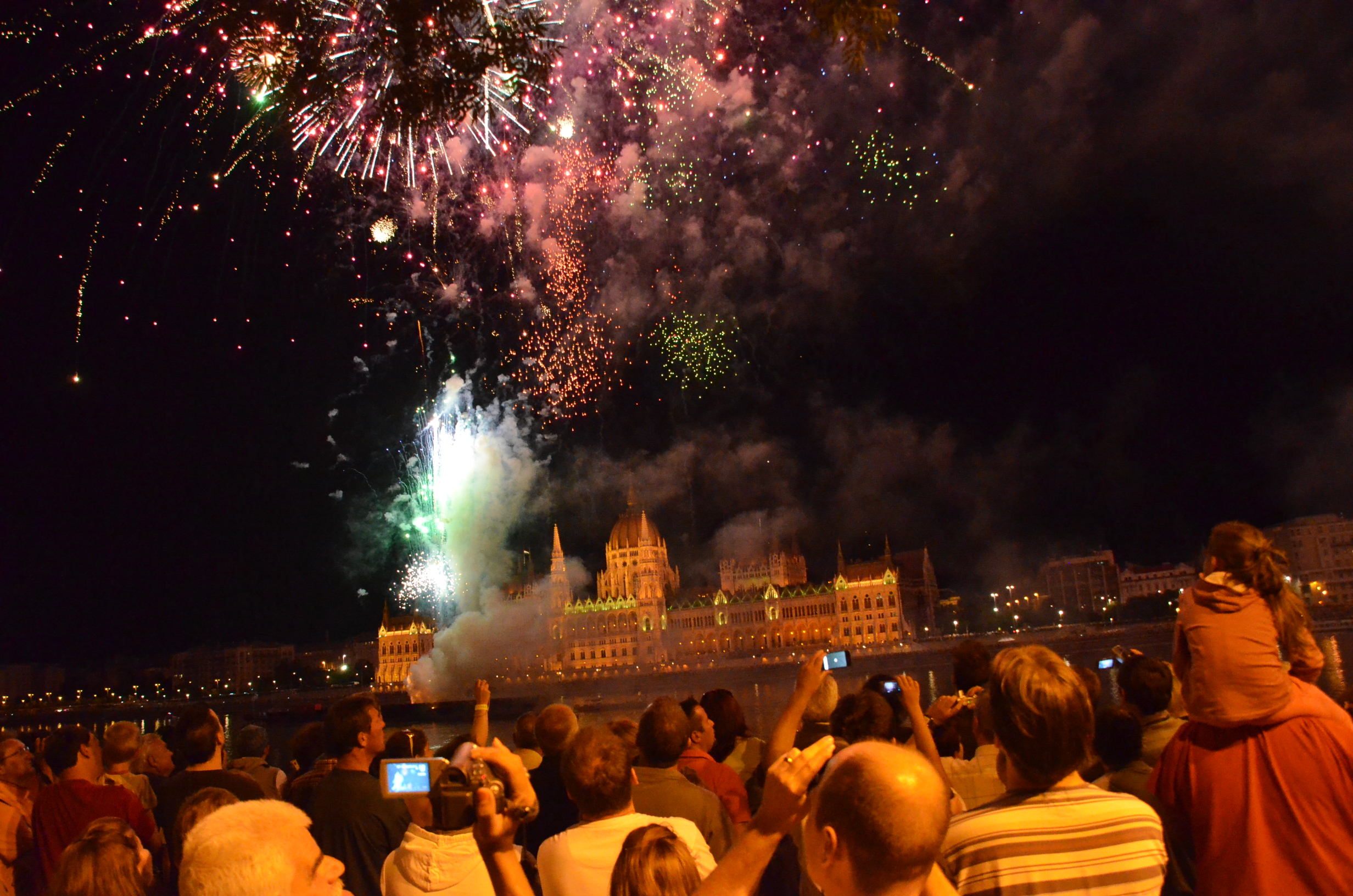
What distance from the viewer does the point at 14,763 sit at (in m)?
4.66

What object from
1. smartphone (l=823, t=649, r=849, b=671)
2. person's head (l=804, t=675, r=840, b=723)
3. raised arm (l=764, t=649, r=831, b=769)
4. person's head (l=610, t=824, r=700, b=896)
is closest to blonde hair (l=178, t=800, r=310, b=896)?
person's head (l=610, t=824, r=700, b=896)

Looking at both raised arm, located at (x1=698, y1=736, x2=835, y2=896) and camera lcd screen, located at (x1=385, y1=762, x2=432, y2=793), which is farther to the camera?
camera lcd screen, located at (x1=385, y1=762, x2=432, y2=793)

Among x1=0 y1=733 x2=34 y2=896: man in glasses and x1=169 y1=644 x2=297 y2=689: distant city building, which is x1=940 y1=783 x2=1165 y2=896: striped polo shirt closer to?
x1=0 y1=733 x2=34 y2=896: man in glasses

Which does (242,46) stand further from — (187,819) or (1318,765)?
(1318,765)

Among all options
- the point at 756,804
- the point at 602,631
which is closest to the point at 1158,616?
the point at 602,631

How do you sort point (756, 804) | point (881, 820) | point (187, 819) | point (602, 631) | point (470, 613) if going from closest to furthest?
point (881, 820)
point (187, 819)
point (756, 804)
point (470, 613)
point (602, 631)

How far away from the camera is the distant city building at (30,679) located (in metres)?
90.8

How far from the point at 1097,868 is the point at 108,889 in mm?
2456

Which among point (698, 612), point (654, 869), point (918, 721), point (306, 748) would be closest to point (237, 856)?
point (654, 869)

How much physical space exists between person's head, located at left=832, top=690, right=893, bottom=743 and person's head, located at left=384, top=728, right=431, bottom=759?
1.69 m

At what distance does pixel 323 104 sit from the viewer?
227 inches

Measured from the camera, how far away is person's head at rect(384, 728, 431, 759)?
3.21m

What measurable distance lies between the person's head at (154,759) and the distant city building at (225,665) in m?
102

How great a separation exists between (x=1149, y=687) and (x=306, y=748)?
186 inches
